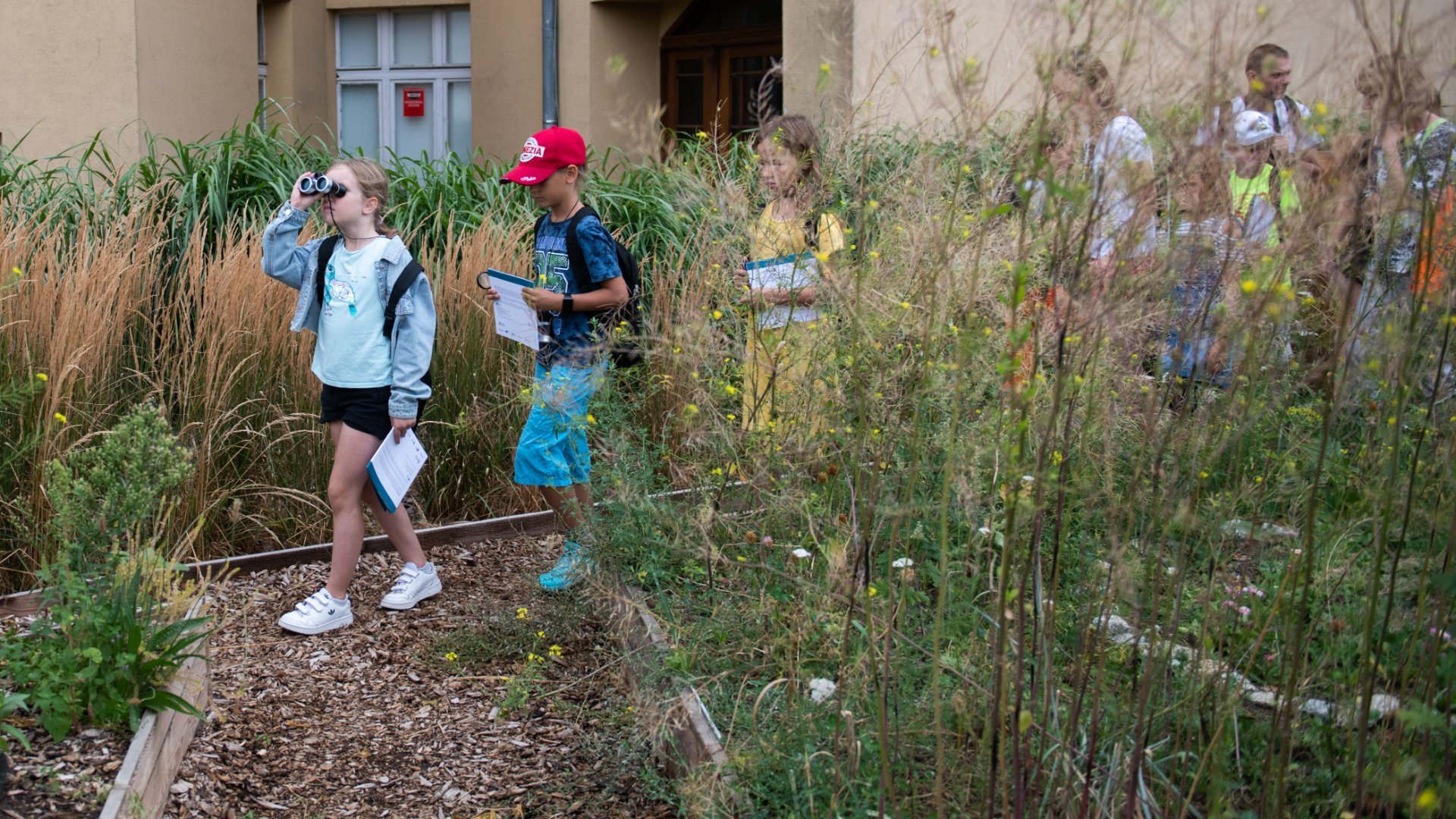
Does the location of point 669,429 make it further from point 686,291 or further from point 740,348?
point 740,348

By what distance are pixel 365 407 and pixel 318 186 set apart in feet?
2.48

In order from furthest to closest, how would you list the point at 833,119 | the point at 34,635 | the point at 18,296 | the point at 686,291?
the point at 686,291 → the point at 18,296 → the point at 833,119 → the point at 34,635

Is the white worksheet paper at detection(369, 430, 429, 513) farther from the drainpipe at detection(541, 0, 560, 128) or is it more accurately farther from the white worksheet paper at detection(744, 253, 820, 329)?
the drainpipe at detection(541, 0, 560, 128)

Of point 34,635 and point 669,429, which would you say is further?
point 669,429

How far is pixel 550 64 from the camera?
43.1 ft

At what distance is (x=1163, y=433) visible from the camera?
2.21 m

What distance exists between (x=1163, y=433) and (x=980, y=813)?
30.9 inches

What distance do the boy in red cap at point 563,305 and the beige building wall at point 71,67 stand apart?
26.3ft

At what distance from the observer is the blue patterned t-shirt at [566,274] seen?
4.46 metres

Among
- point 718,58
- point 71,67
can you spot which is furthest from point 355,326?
point 718,58

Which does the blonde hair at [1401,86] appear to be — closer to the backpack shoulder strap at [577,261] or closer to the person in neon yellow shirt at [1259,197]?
the person in neon yellow shirt at [1259,197]

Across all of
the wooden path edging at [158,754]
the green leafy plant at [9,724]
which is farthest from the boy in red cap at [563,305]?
the green leafy plant at [9,724]

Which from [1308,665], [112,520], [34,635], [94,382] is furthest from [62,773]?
[1308,665]

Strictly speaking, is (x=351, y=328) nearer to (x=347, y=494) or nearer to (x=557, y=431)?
(x=347, y=494)
